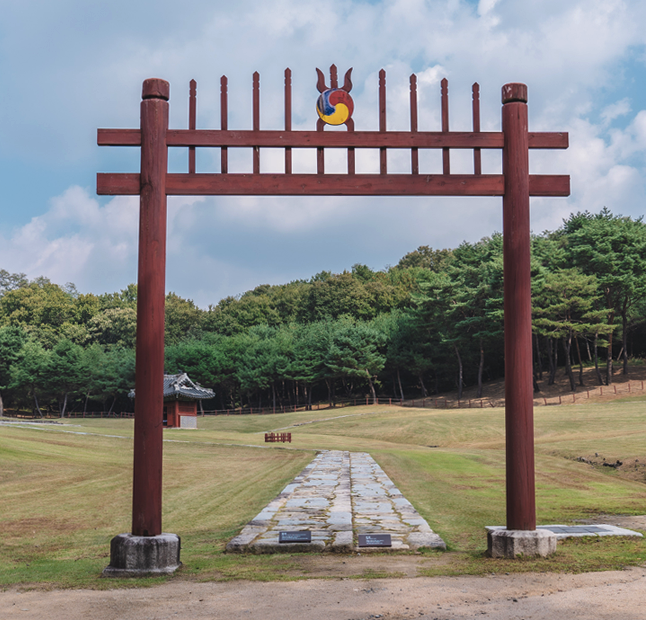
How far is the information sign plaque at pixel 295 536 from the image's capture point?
6719mm

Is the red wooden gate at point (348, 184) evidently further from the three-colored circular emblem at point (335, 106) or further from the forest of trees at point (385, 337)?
the forest of trees at point (385, 337)

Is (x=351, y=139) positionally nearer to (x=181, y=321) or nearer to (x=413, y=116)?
(x=413, y=116)

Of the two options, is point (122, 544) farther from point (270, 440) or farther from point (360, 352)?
point (360, 352)

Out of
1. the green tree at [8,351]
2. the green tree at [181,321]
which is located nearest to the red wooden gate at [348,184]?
the green tree at [8,351]

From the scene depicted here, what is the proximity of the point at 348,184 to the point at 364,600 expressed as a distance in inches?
158

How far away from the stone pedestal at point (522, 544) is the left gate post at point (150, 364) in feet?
10.1

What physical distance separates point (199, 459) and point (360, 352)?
35.1 meters

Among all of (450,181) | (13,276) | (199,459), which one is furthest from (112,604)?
(13,276)

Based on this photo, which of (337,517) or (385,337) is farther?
(385,337)

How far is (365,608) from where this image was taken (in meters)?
4.20

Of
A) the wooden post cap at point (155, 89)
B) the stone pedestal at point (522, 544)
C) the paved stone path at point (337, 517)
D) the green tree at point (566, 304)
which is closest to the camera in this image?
the stone pedestal at point (522, 544)

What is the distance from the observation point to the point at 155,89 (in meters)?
6.48

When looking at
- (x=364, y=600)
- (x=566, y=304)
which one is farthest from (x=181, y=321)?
(x=364, y=600)

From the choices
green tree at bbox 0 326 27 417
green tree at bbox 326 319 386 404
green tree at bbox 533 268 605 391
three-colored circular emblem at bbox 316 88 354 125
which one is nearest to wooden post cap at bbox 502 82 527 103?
three-colored circular emblem at bbox 316 88 354 125
